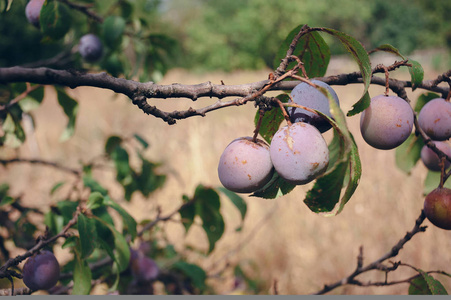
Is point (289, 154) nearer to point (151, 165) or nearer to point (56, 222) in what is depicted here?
point (56, 222)

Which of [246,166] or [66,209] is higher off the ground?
[246,166]

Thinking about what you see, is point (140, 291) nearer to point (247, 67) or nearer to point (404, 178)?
point (404, 178)

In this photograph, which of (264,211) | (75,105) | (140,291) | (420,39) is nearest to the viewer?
(75,105)

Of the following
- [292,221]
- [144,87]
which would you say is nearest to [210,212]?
[144,87]

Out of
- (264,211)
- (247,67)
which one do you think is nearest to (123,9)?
(264,211)

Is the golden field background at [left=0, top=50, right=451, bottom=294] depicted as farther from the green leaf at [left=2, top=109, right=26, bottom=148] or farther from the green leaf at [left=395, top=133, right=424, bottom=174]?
the green leaf at [left=395, top=133, right=424, bottom=174]

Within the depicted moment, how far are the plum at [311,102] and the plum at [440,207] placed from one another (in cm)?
25

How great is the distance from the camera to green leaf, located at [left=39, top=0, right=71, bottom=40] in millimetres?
909

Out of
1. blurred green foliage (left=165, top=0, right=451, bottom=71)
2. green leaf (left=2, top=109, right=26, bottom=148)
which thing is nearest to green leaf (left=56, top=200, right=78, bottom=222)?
green leaf (left=2, top=109, right=26, bottom=148)

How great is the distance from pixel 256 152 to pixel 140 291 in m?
0.83

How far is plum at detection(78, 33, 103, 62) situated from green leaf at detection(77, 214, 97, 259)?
0.67m

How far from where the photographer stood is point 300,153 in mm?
452

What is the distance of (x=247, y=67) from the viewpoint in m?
15.8

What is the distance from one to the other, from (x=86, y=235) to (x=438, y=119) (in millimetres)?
687
